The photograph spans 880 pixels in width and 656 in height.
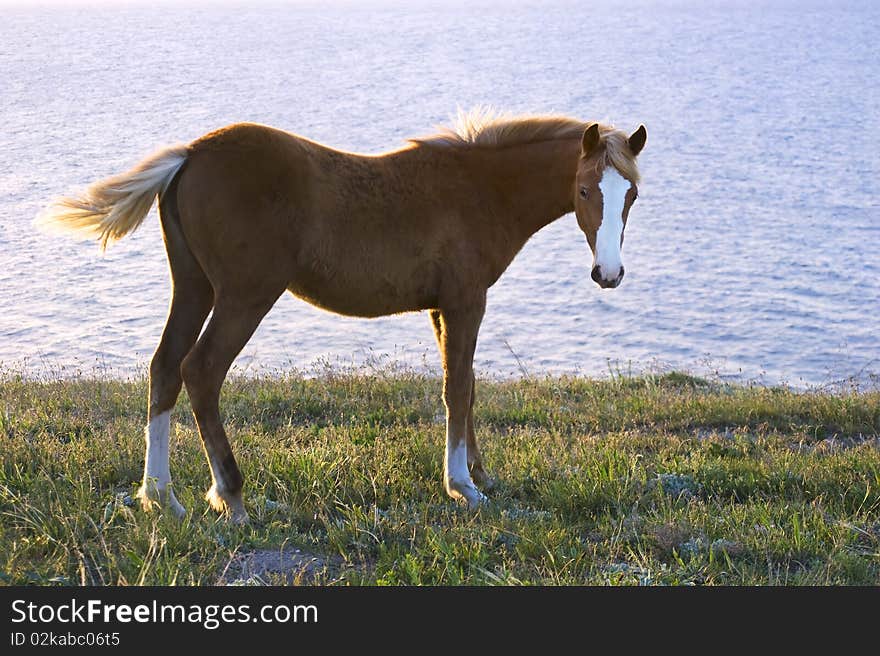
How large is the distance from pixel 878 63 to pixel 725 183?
21461 mm

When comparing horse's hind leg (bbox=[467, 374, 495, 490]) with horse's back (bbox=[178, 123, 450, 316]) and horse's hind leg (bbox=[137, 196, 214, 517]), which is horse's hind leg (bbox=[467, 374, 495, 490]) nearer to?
horse's back (bbox=[178, 123, 450, 316])

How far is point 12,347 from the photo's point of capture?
44.5 feet

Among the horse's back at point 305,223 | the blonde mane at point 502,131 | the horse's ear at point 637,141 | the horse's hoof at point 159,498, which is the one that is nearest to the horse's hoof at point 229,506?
the horse's hoof at point 159,498

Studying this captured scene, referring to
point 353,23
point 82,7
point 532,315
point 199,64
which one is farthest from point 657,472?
point 82,7

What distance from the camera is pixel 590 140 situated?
228 inches

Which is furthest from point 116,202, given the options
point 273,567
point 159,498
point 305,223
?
point 273,567

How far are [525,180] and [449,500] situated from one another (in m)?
2.08

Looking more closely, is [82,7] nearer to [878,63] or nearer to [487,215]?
[878,63]

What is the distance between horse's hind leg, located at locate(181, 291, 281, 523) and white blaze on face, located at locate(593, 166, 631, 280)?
1837 mm

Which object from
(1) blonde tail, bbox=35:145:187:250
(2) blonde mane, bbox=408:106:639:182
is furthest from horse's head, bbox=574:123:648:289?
(1) blonde tail, bbox=35:145:187:250

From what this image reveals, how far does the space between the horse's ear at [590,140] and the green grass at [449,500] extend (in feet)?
6.55

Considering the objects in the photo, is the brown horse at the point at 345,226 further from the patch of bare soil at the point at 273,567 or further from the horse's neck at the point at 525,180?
the patch of bare soil at the point at 273,567

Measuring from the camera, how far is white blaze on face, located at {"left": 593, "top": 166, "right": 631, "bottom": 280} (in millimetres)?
5566

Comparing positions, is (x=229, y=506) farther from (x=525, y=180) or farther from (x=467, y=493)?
(x=525, y=180)
